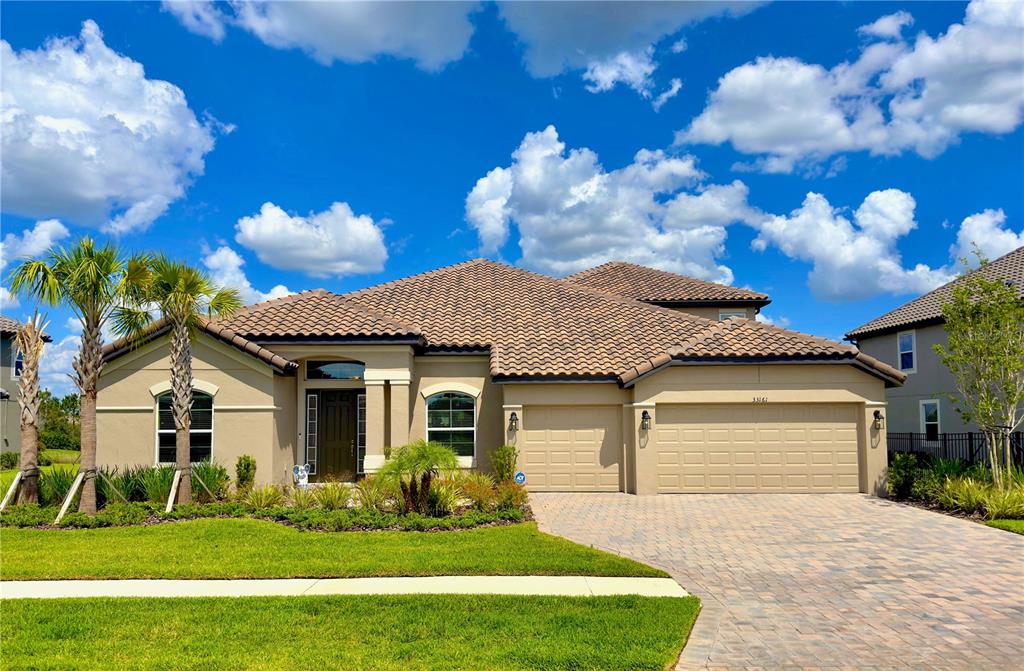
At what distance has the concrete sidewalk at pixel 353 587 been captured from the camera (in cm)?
861

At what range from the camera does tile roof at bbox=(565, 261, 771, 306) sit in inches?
1162

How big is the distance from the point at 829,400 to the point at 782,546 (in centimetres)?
764

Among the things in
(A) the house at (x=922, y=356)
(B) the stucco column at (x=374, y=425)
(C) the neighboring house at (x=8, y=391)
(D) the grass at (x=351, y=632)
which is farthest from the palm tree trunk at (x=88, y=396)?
(A) the house at (x=922, y=356)

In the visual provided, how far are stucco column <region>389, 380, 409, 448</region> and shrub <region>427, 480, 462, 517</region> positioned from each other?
14.6 ft

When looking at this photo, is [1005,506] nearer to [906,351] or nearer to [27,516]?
[906,351]

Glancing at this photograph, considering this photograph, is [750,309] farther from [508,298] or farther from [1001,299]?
[1001,299]

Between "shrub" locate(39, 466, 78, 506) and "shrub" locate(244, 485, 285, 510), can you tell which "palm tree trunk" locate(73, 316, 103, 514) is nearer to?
"shrub" locate(39, 466, 78, 506)

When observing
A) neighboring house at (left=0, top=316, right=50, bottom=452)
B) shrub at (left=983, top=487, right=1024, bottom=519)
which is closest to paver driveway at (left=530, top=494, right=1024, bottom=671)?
shrub at (left=983, top=487, right=1024, bottom=519)

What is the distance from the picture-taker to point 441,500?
13.6m

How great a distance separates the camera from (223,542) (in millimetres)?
11492

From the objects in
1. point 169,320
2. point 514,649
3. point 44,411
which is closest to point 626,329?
point 169,320

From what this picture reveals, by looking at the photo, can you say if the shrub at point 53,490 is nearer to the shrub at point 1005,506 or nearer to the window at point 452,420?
the window at point 452,420

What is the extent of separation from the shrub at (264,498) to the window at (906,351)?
22948 millimetres

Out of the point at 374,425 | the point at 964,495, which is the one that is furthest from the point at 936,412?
the point at 374,425
